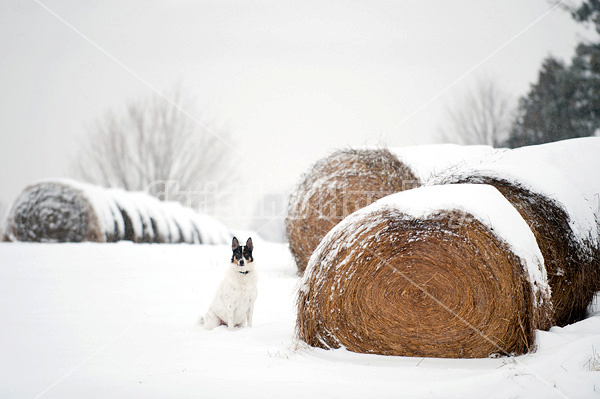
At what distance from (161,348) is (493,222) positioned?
2707mm

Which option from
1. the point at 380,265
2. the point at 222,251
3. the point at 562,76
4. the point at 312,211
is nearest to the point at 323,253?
the point at 380,265

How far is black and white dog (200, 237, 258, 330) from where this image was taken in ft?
15.6

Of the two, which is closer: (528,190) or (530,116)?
(528,190)

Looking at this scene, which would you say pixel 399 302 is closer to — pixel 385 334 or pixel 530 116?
pixel 385 334

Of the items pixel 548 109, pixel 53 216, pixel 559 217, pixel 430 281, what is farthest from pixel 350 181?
pixel 548 109

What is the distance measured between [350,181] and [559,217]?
10.7 ft

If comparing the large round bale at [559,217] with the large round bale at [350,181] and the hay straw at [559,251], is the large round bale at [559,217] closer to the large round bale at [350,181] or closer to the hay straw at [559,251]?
the hay straw at [559,251]

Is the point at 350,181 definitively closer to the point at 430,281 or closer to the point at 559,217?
the point at 559,217

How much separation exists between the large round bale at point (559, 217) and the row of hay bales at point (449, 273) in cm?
1

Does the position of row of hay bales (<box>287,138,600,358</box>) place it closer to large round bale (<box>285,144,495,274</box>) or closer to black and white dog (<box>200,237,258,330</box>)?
black and white dog (<box>200,237,258,330</box>)

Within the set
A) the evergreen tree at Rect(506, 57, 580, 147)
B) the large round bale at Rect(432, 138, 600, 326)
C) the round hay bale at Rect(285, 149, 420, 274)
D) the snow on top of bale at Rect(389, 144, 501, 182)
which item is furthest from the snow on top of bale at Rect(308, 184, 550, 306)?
the evergreen tree at Rect(506, 57, 580, 147)

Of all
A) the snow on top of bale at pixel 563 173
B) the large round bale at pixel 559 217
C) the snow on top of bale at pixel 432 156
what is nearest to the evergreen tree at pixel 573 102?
the snow on top of bale at pixel 432 156

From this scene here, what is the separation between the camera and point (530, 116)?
2241cm

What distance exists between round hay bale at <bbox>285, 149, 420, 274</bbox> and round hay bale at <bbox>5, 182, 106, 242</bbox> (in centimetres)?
418
